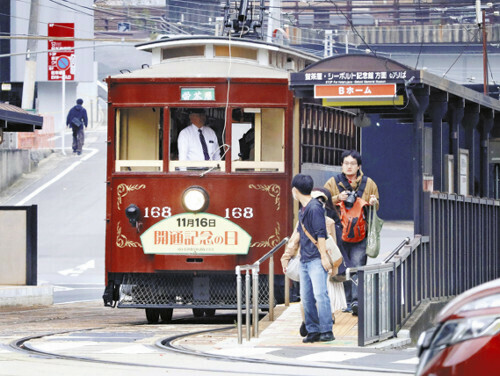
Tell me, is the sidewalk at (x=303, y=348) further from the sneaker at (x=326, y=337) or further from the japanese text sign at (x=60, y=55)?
the japanese text sign at (x=60, y=55)

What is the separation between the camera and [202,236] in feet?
50.2

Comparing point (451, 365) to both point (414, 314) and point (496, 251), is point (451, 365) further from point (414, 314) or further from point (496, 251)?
point (496, 251)

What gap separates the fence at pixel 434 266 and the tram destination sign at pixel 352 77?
1.60m

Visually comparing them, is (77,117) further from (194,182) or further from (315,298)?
(315,298)

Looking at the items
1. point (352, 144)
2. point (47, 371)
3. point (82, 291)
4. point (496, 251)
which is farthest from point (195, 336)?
point (82, 291)

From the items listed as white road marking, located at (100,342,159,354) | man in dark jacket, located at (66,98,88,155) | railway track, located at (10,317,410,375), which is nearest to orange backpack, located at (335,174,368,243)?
railway track, located at (10,317,410,375)

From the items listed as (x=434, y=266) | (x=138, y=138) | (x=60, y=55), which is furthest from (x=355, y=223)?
(x=60, y=55)

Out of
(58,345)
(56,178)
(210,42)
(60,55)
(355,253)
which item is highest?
(60,55)

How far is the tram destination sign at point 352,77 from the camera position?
44.3 ft

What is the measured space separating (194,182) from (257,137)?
3.37 feet

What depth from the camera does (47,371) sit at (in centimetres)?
966

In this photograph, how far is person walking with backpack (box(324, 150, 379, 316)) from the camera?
13.5 meters

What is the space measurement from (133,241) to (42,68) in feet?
164

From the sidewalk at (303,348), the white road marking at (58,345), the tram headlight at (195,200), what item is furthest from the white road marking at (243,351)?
the tram headlight at (195,200)
